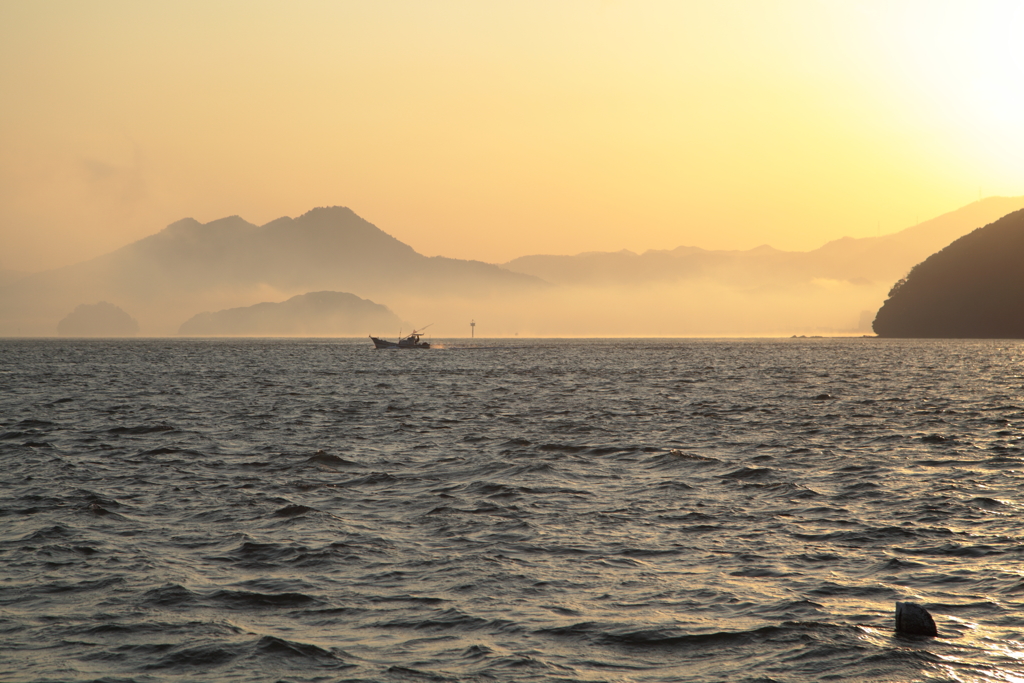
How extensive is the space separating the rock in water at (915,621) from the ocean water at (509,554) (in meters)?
0.17

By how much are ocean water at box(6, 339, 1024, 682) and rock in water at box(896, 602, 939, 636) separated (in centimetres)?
17

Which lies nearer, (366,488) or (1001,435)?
(366,488)

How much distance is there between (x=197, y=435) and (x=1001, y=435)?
38.1 metres

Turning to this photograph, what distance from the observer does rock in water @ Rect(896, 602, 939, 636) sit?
13.3 m

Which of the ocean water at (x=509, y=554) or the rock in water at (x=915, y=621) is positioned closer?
the ocean water at (x=509, y=554)

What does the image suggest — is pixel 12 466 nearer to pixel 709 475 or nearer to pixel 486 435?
pixel 486 435

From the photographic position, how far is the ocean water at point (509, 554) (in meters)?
12.7

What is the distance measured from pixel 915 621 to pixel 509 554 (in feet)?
26.8

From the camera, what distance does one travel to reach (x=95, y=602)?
15.1 m

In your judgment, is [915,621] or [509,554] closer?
[915,621]

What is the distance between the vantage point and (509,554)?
18359 millimetres

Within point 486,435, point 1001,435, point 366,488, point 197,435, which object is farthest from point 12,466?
point 1001,435

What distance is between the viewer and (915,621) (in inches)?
525

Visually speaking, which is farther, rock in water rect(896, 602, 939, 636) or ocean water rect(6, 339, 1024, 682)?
rock in water rect(896, 602, 939, 636)
